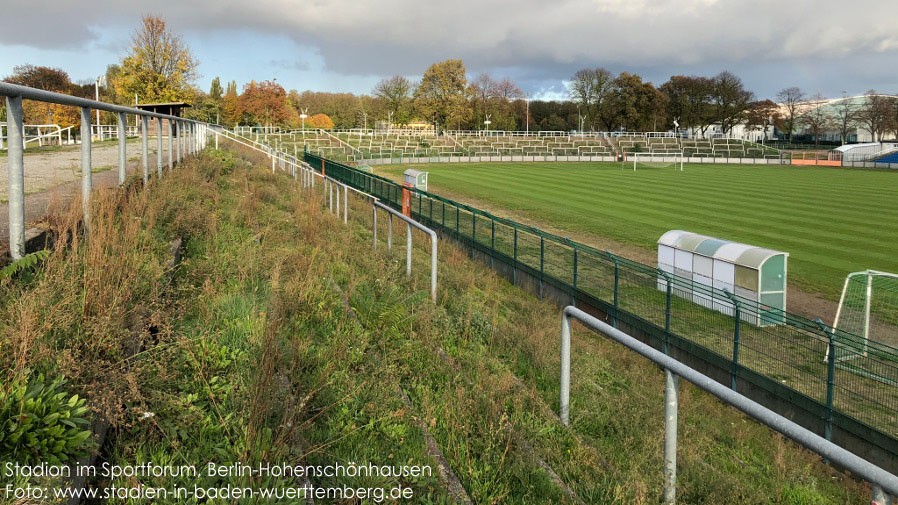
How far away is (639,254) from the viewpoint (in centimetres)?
1862

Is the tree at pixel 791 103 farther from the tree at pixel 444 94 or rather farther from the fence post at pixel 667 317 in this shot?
the fence post at pixel 667 317

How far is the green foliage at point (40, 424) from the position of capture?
2.66 metres

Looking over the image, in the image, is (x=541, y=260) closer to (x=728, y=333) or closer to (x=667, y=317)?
(x=667, y=317)

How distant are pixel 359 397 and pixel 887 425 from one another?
6.49 meters

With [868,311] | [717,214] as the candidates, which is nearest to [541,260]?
[868,311]

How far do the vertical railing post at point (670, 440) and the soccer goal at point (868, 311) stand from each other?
8224 millimetres

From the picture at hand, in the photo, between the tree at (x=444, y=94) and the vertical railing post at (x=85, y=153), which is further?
the tree at (x=444, y=94)

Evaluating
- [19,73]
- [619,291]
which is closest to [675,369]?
[619,291]

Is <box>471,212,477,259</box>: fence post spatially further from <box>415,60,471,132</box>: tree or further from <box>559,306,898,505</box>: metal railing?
<box>415,60,471,132</box>: tree

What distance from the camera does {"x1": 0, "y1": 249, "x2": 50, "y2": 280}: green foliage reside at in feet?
12.5

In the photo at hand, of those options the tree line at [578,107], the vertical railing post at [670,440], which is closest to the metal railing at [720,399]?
the vertical railing post at [670,440]

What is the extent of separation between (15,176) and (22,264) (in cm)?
74

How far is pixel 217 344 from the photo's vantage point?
436 cm

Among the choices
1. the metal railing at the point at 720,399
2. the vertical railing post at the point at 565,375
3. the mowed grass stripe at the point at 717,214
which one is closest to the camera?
the metal railing at the point at 720,399
